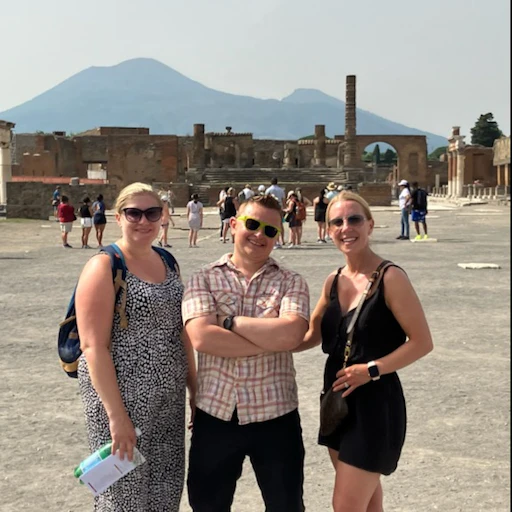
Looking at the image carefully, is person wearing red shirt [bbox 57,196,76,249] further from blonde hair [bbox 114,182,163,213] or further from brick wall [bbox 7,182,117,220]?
blonde hair [bbox 114,182,163,213]

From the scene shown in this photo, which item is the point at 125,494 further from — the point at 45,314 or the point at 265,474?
the point at 45,314

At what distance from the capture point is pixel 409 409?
5.49m

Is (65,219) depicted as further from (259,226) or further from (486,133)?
(486,133)

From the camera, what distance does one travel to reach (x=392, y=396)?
3.09 m

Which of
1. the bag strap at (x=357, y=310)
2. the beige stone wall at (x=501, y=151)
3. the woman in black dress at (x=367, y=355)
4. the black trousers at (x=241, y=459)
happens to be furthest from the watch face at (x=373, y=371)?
the beige stone wall at (x=501, y=151)

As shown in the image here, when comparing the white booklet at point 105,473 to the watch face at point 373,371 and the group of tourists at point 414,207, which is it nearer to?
the watch face at point 373,371

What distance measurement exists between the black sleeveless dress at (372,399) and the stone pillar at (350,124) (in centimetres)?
5403

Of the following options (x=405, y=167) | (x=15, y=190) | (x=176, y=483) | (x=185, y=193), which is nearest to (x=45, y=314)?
(x=176, y=483)

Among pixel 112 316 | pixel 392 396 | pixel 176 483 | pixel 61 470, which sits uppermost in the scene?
A: pixel 112 316

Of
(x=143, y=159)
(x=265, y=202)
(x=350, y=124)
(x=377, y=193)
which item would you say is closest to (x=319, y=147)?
(x=350, y=124)

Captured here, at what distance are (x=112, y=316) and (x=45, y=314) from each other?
6.25 meters

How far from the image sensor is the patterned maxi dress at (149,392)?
122 inches

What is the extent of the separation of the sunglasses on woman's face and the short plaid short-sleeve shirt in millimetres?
137

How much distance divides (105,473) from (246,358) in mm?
703
